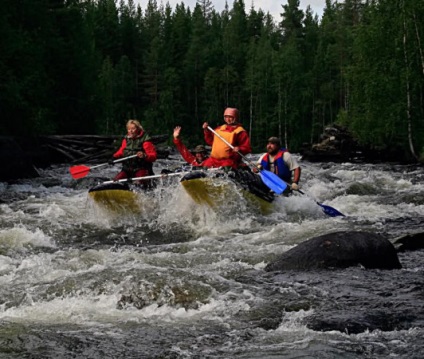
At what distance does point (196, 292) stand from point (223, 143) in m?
5.86

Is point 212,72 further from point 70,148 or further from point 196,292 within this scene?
point 196,292

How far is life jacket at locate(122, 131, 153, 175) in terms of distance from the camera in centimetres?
1150

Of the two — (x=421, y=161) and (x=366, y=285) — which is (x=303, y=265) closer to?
(x=366, y=285)

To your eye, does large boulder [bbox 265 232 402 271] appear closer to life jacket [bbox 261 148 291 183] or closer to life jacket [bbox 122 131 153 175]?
life jacket [bbox 261 148 291 183]

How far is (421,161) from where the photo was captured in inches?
963

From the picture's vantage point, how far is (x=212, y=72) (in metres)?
56.5

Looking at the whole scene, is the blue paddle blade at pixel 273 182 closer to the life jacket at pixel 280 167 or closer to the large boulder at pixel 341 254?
the life jacket at pixel 280 167

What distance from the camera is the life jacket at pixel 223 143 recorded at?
11.4 meters

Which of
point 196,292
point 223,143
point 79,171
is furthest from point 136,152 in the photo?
point 196,292

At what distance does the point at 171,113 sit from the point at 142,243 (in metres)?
45.6

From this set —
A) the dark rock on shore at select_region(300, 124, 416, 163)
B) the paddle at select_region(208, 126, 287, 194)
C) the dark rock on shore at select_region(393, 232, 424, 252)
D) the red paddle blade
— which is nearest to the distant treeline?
the dark rock on shore at select_region(300, 124, 416, 163)

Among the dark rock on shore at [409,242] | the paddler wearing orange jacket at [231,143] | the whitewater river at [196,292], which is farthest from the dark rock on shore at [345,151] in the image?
the dark rock on shore at [409,242]

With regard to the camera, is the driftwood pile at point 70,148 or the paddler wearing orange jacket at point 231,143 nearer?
the paddler wearing orange jacket at point 231,143

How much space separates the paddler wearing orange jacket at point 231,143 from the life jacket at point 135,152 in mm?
A: 1097
